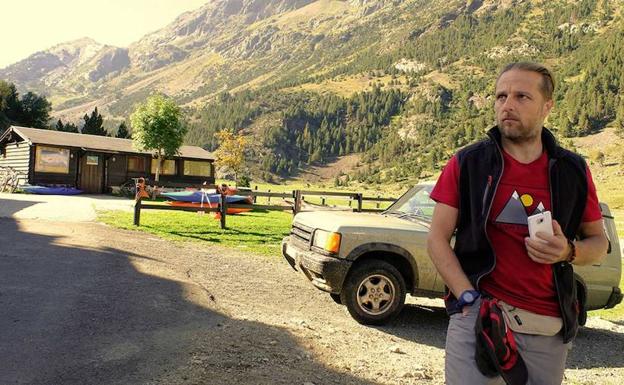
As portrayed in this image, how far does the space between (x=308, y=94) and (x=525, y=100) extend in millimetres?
197409

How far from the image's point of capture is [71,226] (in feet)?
44.9

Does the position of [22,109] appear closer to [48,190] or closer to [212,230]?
[48,190]

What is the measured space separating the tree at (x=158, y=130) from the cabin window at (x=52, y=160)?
5.27 meters

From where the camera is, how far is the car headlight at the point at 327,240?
6.53 m

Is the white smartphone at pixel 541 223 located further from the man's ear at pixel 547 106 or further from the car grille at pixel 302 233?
the car grille at pixel 302 233

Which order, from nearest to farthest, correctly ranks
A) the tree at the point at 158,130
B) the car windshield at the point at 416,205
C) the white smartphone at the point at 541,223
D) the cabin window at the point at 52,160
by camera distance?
the white smartphone at the point at 541,223 → the car windshield at the point at 416,205 → the cabin window at the point at 52,160 → the tree at the point at 158,130

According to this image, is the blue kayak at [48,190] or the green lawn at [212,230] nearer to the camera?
the green lawn at [212,230]

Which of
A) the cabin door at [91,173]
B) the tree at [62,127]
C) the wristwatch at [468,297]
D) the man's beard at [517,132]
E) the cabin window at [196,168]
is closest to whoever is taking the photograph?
the wristwatch at [468,297]

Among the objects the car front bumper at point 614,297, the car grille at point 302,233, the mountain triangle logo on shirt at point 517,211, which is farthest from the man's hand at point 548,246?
the car front bumper at point 614,297

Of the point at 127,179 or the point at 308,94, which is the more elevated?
the point at 308,94

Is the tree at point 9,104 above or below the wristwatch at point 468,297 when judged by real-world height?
above

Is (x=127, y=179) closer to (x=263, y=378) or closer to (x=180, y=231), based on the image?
(x=180, y=231)

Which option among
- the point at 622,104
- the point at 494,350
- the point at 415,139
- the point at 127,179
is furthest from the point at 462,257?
the point at 415,139

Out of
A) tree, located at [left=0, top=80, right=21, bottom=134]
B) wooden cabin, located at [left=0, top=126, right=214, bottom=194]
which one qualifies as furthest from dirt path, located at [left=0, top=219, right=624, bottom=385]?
tree, located at [left=0, top=80, right=21, bottom=134]
